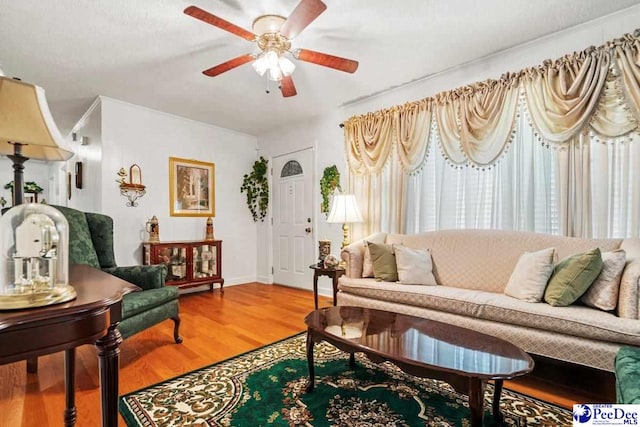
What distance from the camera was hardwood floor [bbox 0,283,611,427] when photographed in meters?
1.78

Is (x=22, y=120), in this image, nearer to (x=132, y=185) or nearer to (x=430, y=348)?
(x=430, y=348)

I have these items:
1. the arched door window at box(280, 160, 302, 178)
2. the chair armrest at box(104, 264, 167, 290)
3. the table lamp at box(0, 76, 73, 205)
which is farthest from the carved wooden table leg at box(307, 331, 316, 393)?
the arched door window at box(280, 160, 302, 178)

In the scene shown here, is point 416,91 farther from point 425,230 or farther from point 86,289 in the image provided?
point 86,289

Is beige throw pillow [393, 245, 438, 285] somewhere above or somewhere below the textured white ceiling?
below

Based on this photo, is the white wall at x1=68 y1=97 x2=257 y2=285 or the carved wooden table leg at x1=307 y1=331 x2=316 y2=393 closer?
the carved wooden table leg at x1=307 y1=331 x2=316 y2=393

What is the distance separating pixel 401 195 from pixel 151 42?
281 cm

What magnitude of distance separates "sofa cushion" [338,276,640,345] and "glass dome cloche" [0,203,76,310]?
2.25 m

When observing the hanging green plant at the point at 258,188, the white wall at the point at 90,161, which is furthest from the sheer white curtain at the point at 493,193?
the white wall at the point at 90,161

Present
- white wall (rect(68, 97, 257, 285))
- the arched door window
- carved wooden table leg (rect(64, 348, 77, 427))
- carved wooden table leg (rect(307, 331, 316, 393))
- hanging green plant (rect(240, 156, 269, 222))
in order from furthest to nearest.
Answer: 1. hanging green plant (rect(240, 156, 269, 222))
2. the arched door window
3. white wall (rect(68, 97, 257, 285))
4. carved wooden table leg (rect(307, 331, 316, 393))
5. carved wooden table leg (rect(64, 348, 77, 427))

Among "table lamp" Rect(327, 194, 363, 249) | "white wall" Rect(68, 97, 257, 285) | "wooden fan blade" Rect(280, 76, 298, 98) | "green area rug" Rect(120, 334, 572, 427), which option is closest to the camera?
"green area rug" Rect(120, 334, 572, 427)

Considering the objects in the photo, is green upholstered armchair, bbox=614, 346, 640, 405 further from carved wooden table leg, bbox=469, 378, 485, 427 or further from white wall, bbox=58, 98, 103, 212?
white wall, bbox=58, 98, 103, 212

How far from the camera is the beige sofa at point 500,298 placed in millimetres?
1786

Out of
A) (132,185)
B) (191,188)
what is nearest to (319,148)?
(191,188)

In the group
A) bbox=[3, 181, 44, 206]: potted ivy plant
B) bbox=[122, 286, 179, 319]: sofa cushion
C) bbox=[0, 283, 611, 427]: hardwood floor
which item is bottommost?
bbox=[0, 283, 611, 427]: hardwood floor
